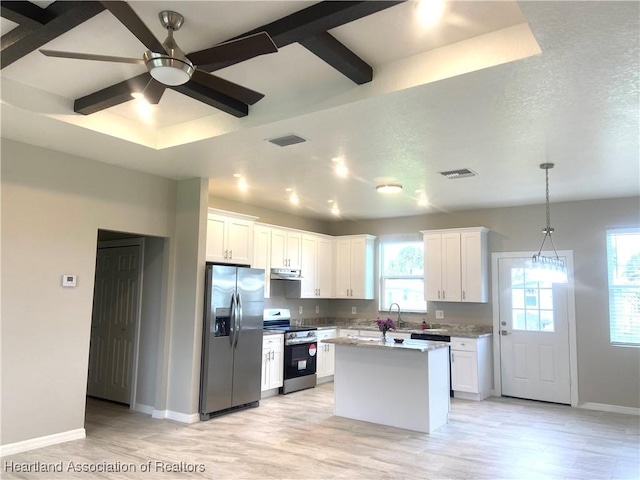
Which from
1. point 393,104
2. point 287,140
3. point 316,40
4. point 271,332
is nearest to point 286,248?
point 271,332

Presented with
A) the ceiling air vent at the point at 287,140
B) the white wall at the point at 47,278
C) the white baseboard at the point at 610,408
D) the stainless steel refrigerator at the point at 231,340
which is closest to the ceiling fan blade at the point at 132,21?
the ceiling air vent at the point at 287,140

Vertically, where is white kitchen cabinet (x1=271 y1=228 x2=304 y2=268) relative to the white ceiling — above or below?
below

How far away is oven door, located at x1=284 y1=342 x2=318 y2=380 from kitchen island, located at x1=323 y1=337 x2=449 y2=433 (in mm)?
1341

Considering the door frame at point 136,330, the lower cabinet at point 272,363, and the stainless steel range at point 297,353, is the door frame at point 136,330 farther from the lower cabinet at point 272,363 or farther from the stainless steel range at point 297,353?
the stainless steel range at point 297,353

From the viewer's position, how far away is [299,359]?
6773mm

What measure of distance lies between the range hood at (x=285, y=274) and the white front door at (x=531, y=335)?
3027 mm

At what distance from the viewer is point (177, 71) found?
2.43m

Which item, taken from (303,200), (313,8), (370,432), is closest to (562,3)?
(313,8)

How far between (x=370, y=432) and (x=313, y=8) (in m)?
3.98

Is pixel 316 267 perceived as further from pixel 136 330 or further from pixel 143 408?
pixel 143 408

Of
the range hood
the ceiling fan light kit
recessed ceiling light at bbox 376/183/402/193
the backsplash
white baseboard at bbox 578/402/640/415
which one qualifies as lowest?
white baseboard at bbox 578/402/640/415

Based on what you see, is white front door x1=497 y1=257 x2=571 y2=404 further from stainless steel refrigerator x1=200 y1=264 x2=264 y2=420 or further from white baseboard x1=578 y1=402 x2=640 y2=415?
stainless steel refrigerator x1=200 y1=264 x2=264 y2=420

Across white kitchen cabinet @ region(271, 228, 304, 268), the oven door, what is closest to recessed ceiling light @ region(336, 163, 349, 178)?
white kitchen cabinet @ region(271, 228, 304, 268)

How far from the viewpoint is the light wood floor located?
3748 millimetres
